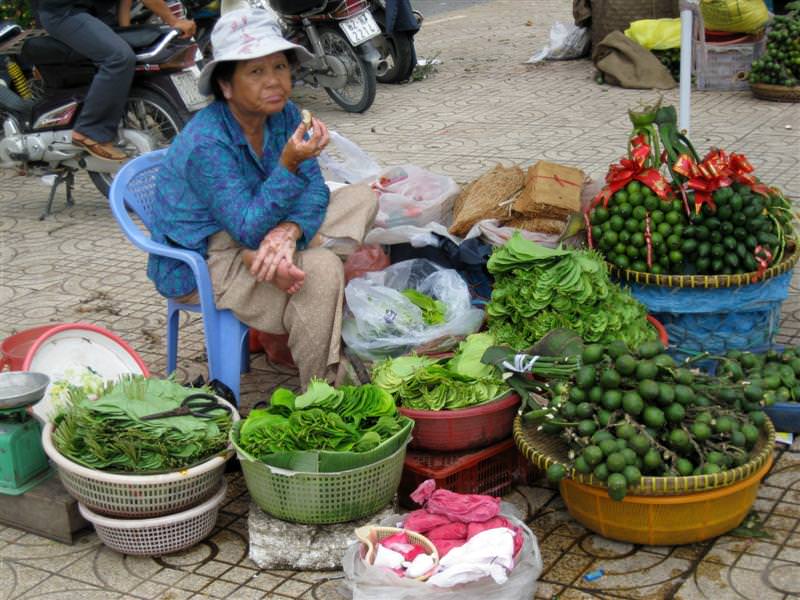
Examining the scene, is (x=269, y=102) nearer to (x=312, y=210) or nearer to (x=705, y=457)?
(x=312, y=210)

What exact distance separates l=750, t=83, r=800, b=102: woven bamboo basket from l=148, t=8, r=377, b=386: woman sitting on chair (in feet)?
18.0

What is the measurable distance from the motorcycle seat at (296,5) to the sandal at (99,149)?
239 centimetres

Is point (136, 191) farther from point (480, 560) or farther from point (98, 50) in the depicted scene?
point (98, 50)

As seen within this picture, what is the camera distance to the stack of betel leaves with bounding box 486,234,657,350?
11.5 ft

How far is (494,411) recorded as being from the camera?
3.31m

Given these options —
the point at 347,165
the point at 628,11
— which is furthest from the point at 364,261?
the point at 628,11

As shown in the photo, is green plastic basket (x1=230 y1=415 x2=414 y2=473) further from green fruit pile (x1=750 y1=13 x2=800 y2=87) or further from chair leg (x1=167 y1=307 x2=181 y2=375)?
green fruit pile (x1=750 y1=13 x2=800 y2=87)

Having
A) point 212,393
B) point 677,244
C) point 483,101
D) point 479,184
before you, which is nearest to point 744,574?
point 677,244

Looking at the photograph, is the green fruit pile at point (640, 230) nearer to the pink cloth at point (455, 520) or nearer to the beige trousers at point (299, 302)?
the beige trousers at point (299, 302)

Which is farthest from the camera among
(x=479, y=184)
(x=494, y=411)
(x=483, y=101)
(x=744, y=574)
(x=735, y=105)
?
(x=483, y=101)

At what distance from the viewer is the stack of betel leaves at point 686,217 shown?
377 cm

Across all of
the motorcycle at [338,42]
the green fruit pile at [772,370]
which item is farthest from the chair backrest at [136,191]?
the motorcycle at [338,42]

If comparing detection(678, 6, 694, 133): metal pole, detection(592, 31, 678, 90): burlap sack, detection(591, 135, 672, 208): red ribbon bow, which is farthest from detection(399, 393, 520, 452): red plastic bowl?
detection(592, 31, 678, 90): burlap sack

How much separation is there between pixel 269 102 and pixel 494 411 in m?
1.23
